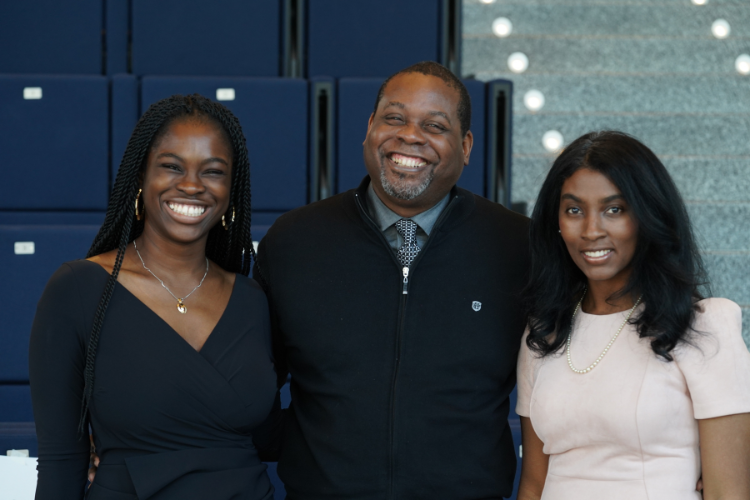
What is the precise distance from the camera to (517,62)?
4258mm

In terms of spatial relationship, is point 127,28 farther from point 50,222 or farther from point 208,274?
point 208,274

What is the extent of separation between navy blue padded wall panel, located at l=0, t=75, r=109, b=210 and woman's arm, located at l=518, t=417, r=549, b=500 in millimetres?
2184

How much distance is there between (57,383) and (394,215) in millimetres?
755

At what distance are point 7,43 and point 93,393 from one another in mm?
2662

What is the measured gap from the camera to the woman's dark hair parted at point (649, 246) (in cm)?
146

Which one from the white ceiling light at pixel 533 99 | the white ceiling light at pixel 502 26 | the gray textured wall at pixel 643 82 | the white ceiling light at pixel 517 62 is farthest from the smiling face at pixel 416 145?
the white ceiling light at pixel 502 26

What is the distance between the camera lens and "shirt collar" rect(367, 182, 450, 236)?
5.74ft

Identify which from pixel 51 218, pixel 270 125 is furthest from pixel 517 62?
pixel 51 218

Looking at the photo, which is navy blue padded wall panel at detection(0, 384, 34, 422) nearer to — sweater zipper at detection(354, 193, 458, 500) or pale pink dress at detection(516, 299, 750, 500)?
sweater zipper at detection(354, 193, 458, 500)

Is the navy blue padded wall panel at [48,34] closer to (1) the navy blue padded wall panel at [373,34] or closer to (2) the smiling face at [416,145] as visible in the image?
(1) the navy blue padded wall panel at [373,34]

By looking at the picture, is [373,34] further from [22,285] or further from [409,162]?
[409,162]

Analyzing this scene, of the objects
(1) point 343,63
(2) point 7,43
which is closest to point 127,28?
(2) point 7,43

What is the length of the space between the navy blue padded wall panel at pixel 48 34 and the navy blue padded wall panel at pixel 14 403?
1.55 metres

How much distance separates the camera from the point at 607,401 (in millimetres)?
1457
